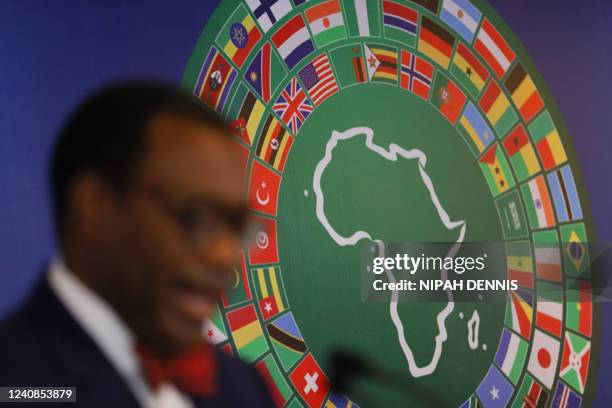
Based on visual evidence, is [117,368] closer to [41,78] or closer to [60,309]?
[60,309]

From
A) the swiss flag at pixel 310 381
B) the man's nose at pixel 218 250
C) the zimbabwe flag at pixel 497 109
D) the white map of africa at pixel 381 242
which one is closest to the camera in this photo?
the man's nose at pixel 218 250

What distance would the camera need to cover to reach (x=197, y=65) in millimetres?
1796

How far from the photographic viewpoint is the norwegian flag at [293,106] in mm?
1973

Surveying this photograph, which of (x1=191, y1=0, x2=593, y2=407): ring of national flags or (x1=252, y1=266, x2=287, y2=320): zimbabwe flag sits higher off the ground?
(x1=191, y1=0, x2=593, y2=407): ring of national flags

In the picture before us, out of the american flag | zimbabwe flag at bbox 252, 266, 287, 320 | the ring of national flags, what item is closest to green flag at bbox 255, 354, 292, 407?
the ring of national flags

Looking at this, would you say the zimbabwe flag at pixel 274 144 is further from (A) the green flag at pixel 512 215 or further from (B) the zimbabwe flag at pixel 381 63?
(A) the green flag at pixel 512 215

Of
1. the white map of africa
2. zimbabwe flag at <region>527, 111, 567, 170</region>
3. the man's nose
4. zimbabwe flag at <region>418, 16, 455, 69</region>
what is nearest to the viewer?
the man's nose

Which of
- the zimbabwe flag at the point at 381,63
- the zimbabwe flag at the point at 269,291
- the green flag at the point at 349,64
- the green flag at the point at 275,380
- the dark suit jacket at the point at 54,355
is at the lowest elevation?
the green flag at the point at 275,380

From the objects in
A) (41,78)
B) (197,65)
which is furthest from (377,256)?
(41,78)

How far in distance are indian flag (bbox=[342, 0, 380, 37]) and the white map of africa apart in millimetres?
A: 286

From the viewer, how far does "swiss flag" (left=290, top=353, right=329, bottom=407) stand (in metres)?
1.96

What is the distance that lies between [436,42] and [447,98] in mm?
183

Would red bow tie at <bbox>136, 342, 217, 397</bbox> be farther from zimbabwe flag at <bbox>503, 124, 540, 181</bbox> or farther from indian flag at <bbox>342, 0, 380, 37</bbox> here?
zimbabwe flag at <bbox>503, 124, 540, 181</bbox>

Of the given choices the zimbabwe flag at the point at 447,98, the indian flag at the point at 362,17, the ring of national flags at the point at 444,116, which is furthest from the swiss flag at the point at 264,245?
the zimbabwe flag at the point at 447,98
